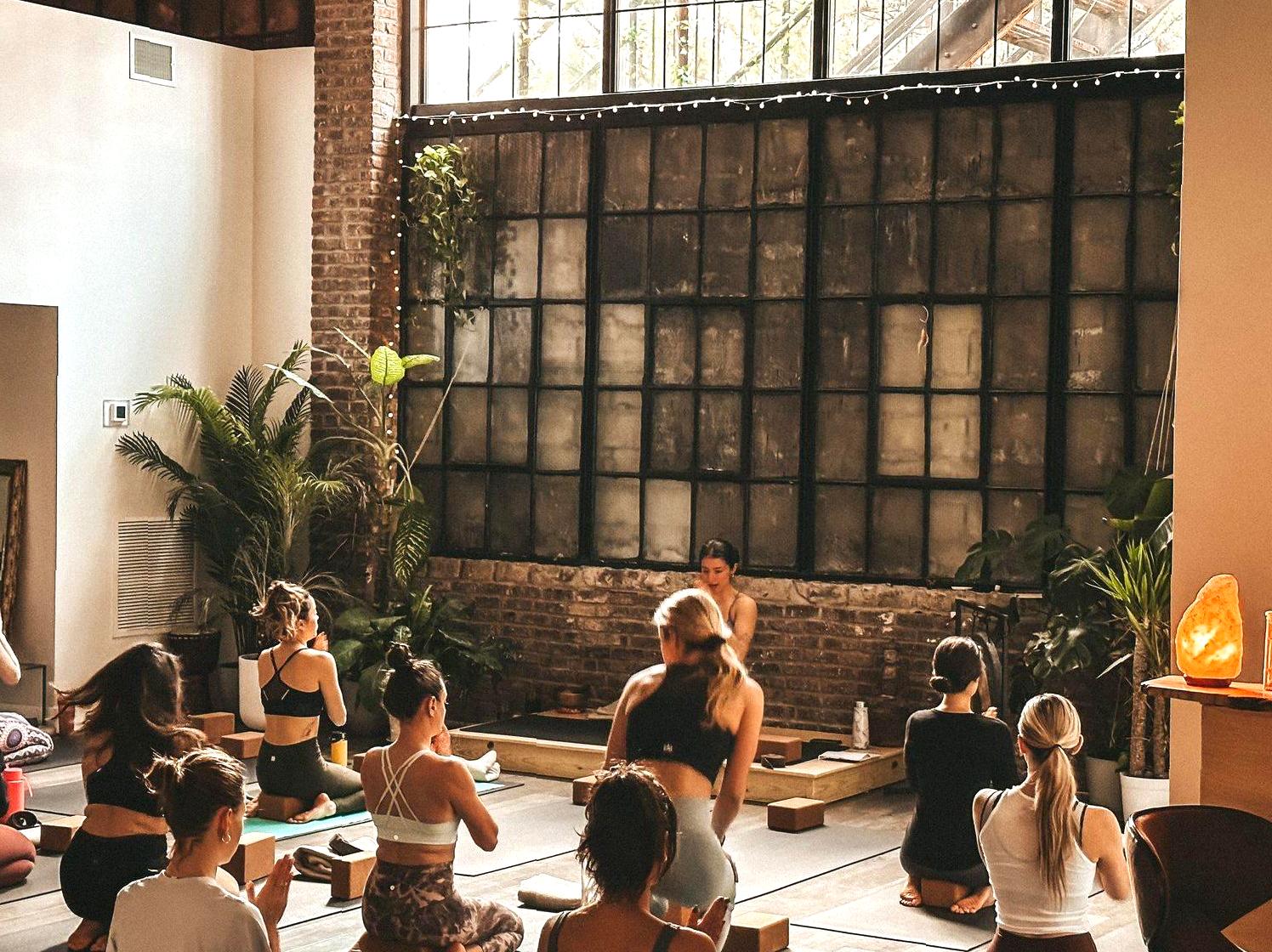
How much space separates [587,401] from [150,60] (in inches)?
130

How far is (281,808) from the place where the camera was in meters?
7.98

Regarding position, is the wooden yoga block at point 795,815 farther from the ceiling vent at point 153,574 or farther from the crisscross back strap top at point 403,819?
the ceiling vent at point 153,574

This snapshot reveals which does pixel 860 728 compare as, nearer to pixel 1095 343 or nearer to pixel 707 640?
pixel 1095 343

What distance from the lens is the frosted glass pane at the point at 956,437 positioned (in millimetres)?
9547

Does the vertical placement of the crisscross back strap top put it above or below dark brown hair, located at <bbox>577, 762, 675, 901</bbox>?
below

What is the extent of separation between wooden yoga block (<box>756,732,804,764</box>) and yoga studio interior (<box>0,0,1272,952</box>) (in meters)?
0.02

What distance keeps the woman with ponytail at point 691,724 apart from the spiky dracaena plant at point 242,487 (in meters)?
5.54

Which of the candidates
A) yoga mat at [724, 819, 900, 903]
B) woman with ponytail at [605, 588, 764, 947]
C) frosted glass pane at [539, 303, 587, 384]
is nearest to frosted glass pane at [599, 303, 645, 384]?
frosted glass pane at [539, 303, 587, 384]

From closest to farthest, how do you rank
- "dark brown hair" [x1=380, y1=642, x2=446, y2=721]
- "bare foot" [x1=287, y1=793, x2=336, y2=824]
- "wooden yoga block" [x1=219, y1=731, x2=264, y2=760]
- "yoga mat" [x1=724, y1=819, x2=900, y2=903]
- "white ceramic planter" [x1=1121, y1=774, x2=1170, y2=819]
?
"dark brown hair" [x1=380, y1=642, x2=446, y2=721] < "yoga mat" [x1=724, y1=819, x2=900, y2=903] < "bare foot" [x1=287, y1=793, x2=336, y2=824] < "white ceramic planter" [x1=1121, y1=774, x2=1170, y2=819] < "wooden yoga block" [x1=219, y1=731, x2=264, y2=760]

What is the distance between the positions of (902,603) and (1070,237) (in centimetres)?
213

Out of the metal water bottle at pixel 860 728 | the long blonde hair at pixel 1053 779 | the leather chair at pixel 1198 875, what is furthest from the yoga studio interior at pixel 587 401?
the leather chair at pixel 1198 875

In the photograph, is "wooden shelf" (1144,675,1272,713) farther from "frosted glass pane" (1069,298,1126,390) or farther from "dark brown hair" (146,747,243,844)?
"frosted glass pane" (1069,298,1126,390)

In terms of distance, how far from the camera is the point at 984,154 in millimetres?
9500

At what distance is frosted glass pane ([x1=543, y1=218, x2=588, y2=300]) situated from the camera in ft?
34.7
